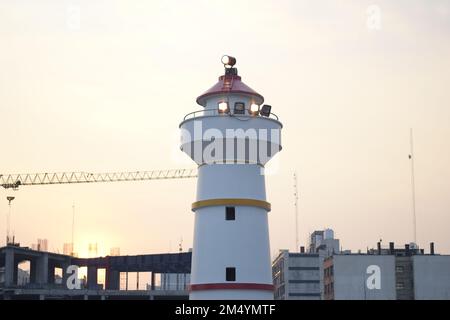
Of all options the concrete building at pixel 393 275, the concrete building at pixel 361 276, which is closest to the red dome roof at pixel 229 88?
the concrete building at pixel 393 275

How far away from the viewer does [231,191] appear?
43.0m

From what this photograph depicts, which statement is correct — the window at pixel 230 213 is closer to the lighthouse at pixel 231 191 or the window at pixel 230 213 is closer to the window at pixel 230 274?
the lighthouse at pixel 231 191

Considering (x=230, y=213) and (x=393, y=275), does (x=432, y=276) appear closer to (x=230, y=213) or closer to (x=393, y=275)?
(x=393, y=275)

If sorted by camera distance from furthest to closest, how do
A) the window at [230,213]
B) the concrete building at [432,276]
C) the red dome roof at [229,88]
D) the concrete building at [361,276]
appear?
the concrete building at [361,276], the concrete building at [432,276], the red dome roof at [229,88], the window at [230,213]

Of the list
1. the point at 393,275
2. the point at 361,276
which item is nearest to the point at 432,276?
the point at 393,275

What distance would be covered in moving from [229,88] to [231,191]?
5468mm

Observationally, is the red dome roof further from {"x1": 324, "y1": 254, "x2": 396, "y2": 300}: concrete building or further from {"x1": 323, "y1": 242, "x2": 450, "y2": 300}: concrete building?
{"x1": 324, "y1": 254, "x2": 396, "y2": 300}: concrete building

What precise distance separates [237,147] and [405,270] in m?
152

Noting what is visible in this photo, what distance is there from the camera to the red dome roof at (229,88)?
A: 44.2 meters

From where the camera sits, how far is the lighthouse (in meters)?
42.3
